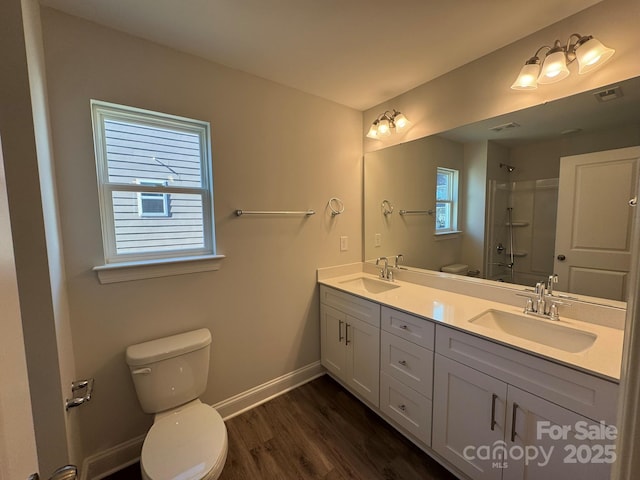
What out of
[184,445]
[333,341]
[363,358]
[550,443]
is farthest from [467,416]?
[184,445]

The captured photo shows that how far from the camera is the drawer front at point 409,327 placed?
1.47 metres

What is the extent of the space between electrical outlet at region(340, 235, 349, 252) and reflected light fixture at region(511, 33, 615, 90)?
1.52 metres

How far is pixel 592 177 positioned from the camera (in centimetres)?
135

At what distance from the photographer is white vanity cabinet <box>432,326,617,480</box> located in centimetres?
97

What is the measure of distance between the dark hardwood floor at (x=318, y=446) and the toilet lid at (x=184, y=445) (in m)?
0.42

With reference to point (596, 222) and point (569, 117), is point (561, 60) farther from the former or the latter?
point (596, 222)

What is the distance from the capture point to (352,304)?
6.46 feet

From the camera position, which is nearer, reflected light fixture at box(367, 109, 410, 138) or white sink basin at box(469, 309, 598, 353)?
white sink basin at box(469, 309, 598, 353)

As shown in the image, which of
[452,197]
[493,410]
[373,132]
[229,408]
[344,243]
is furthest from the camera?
[344,243]

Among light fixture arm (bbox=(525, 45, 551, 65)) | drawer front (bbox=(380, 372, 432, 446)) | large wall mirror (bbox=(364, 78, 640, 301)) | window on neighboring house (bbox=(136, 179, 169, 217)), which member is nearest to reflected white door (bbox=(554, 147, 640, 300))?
large wall mirror (bbox=(364, 78, 640, 301))

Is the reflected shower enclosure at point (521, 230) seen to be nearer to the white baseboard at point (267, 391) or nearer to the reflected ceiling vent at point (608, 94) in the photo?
the reflected ceiling vent at point (608, 94)

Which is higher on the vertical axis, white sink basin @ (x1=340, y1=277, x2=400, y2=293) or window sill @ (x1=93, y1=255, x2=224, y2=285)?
window sill @ (x1=93, y1=255, x2=224, y2=285)

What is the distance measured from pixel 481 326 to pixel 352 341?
0.91 meters

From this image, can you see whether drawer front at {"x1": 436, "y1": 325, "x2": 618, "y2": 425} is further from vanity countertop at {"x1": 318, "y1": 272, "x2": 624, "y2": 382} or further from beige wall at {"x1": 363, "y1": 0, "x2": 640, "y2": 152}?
beige wall at {"x1": 363, "y1": 0, "x2": 640, "y2": 152}
